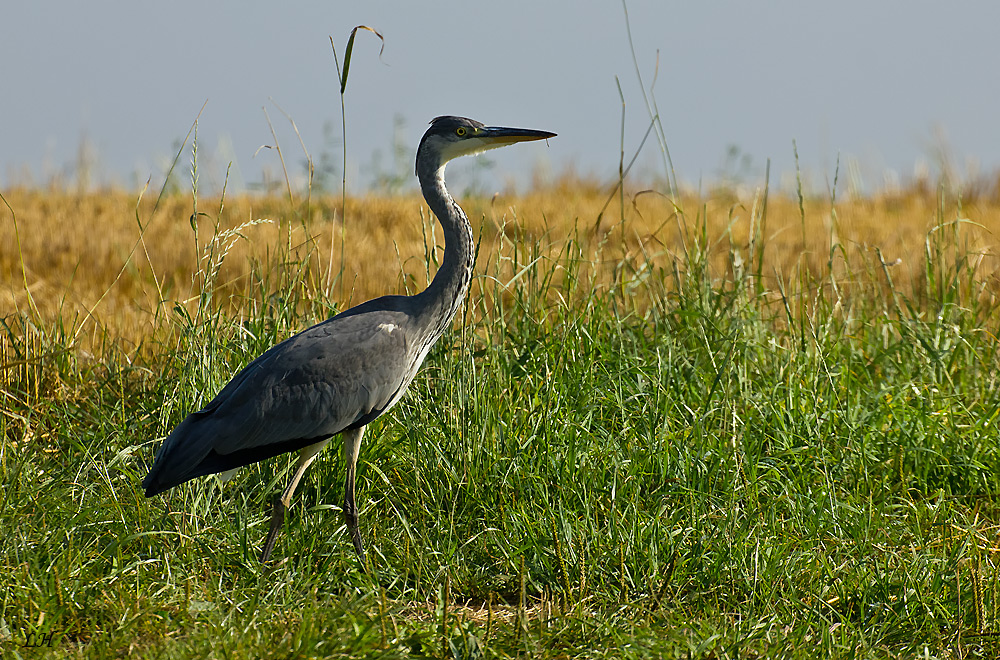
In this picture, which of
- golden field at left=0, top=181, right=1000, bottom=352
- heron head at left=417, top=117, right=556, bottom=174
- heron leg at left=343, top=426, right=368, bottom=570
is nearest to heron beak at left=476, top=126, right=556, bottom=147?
heron head at left=417, top=117, right=556, bottom=174

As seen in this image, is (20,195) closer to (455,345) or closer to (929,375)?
(455,345)

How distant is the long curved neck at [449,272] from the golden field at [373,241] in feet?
5.58

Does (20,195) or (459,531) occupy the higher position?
(20,195)

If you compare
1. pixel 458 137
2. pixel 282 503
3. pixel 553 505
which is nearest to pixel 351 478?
pixel 282 503

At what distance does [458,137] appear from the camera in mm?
4215

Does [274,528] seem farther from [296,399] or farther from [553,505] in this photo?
[553,505]

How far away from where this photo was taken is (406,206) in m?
11.7

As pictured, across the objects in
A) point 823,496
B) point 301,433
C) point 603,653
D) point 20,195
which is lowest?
point 603,653

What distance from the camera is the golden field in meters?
7.31

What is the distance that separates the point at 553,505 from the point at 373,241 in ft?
21.8

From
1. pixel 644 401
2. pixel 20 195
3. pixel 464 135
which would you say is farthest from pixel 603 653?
pixel 20 195

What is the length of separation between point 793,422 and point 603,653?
192 cm

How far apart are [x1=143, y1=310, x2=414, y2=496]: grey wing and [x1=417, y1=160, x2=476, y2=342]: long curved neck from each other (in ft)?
0.55

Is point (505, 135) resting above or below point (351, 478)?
above
